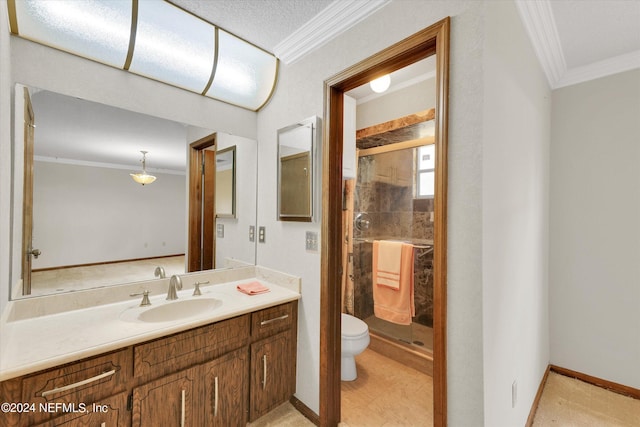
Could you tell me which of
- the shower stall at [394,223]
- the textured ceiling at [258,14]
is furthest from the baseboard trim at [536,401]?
the textured ceiling at [258,14]

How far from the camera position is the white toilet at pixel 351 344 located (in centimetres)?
204

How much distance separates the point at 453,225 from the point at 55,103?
204cm

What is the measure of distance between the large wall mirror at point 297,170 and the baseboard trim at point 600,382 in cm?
258

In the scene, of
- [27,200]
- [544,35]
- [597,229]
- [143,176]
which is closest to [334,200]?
[143,176]

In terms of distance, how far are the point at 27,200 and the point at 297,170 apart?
1.38 metres

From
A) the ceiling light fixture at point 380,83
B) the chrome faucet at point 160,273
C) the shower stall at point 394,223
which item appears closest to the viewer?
the chrome faucet at point 160,273

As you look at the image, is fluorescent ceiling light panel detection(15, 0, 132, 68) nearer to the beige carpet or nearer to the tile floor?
the tile floor

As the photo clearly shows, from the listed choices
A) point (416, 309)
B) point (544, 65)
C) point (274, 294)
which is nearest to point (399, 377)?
point (416, 309)

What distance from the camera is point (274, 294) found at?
174cm

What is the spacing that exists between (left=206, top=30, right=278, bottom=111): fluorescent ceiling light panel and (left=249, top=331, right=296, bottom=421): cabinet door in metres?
1.70

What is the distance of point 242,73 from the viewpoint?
1897 mm

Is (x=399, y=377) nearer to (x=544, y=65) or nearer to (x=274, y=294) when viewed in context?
(x=274, y=294)

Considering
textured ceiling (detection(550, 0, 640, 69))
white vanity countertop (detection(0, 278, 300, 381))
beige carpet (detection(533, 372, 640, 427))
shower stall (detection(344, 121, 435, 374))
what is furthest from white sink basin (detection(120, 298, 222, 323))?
textured ceiling (detection(550, 0, 640, 69))

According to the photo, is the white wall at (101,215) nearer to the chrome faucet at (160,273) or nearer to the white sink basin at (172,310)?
the chrome faucet at (160,273)
